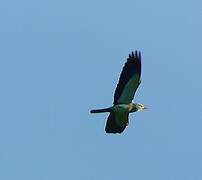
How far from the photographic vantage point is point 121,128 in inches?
6093

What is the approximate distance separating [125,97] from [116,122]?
67.1 inches

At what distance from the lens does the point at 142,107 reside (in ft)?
507

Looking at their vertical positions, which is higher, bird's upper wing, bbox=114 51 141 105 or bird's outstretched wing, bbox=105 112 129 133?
bird's upper wing, bbox=114 51 141 105

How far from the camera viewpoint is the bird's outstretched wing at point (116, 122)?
154125 mm

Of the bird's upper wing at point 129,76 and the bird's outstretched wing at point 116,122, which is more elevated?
the bird's upper wing at point 129,76

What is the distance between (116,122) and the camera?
15438 centimetres

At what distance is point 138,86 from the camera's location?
504 feet

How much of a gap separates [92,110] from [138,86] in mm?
2880

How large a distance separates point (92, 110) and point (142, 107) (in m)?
3.14

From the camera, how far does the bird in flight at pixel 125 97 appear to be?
152875mm

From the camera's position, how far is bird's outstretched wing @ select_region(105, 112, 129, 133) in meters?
154

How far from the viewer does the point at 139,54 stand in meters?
153

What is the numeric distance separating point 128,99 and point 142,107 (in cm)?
117

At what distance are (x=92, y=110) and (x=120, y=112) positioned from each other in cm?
183
